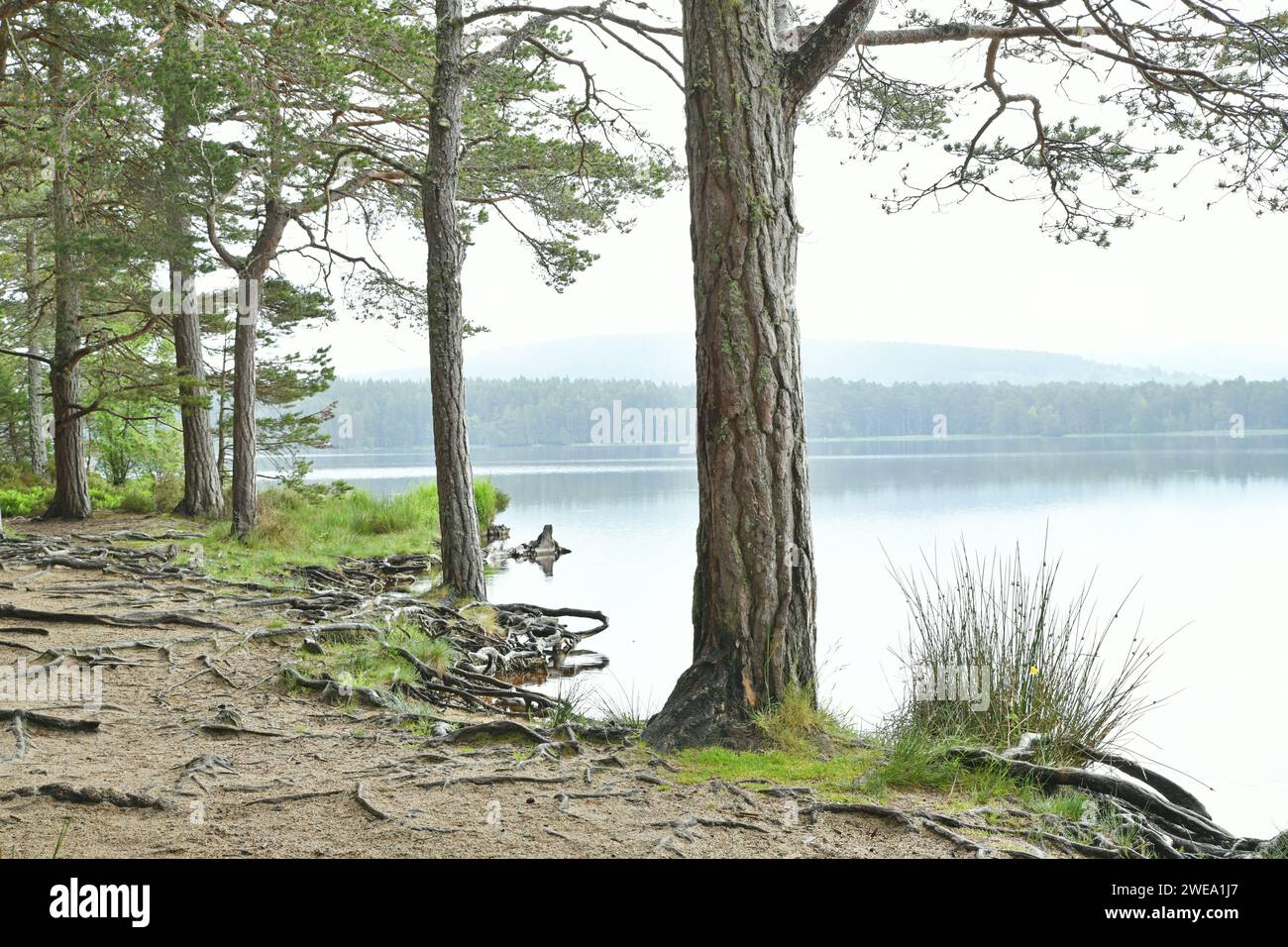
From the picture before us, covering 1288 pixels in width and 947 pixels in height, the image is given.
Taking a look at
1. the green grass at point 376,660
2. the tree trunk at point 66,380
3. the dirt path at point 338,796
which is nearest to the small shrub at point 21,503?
the tree trunk at point 66,380

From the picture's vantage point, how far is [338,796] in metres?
3.12

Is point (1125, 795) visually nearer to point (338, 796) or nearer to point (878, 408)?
point (338, 796)

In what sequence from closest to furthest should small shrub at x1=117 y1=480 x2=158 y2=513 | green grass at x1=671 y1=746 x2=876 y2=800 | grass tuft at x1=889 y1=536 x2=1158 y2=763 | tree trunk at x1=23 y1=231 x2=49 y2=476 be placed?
green grass at x1=671 y1=746 x2=876 y2=800 < grass tuft at x1=889 y1=536 x2=1158 y2=763 < small shrub at x1=117 y1=480 x2=158 y2=513 < tree trunk at x1=23 y1=231 x2=49 y2=476

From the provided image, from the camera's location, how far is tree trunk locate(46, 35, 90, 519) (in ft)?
31.9

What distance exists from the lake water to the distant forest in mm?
19453

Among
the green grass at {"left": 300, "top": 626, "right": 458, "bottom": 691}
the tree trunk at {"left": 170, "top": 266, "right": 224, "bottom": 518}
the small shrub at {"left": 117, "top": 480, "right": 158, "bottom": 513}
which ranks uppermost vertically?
the tree trunk at {"left": 170, "top": 266, "right": 224, "bottom": 518}

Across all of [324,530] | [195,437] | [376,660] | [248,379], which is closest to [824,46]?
[376,660]

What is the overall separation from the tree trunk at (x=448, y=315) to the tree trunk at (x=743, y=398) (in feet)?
14.7

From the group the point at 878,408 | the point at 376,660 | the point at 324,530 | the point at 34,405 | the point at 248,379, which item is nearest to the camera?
the point at 376,660

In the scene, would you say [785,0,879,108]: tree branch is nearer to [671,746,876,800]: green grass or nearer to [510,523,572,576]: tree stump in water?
[671,746,876,800]: green grass

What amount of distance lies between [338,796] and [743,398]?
201 cm

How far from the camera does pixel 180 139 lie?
799 cm

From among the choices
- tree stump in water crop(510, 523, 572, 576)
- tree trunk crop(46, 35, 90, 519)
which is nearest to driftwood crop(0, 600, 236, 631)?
tree trunk crop(46, 35, 90, 519)
